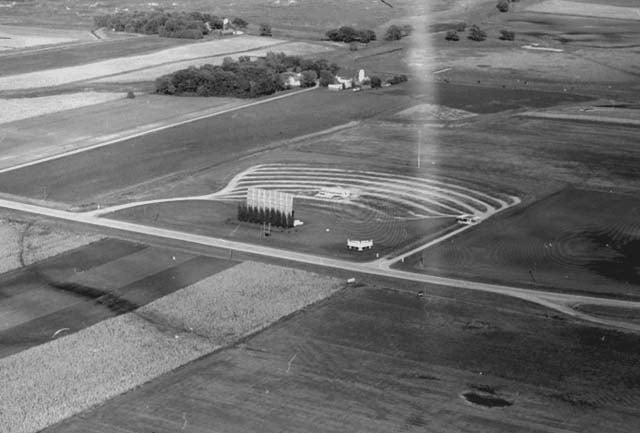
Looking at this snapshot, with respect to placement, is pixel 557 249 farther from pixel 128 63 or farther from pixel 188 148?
pixel 128 63

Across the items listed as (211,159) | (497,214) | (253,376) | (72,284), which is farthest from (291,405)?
(211,159)

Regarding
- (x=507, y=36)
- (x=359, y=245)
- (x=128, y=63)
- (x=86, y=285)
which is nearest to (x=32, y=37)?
(x=128, y=63)

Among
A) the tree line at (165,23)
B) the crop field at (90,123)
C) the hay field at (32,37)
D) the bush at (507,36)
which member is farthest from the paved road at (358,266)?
the bush at (507,36)

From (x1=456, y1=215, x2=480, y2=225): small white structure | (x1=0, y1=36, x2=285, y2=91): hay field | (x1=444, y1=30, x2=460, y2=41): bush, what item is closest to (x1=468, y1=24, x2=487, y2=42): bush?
(x1=444, y1=30, x2=460, y2=41): bush

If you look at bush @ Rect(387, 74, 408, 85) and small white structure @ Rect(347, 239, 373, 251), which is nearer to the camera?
Answer: small white structure @ Rect(347, 239, 373, 251)

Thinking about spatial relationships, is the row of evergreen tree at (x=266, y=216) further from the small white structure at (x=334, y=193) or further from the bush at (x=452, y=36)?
the bush at (x=452, y=36)

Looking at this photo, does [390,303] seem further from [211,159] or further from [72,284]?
[211,159]

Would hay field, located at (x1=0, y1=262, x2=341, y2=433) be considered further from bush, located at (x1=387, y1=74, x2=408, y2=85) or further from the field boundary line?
bush, located at (x1=387, y1=74, x2=408, y2=85)

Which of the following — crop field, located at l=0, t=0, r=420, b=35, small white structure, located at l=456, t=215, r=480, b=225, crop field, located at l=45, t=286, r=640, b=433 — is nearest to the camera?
crop field, located at l=45, t=286, r=640, b=433
